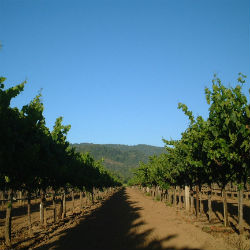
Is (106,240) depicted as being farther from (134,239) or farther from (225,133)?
(225,133)

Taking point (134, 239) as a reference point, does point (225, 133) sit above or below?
above

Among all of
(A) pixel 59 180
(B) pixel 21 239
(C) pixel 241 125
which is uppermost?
(C) pixel 241 125

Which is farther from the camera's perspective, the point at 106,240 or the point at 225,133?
the point at 106,240

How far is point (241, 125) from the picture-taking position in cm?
1000

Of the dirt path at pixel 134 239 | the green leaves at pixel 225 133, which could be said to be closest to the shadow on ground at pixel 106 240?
the dirt path at pixel 134 239

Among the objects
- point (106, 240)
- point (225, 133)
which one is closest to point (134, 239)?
point (106, 240)

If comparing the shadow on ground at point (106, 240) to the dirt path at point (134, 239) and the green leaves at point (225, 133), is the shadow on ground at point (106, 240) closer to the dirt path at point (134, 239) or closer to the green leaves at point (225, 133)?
the dirt path at point (134, 239)

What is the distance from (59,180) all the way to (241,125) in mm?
12007

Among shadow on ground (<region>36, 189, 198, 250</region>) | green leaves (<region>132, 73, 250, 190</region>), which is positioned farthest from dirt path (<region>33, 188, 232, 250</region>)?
green leaves (<region>132, 73, 250, 190</region>)

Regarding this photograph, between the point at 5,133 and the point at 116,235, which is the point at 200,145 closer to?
the point at 116,235

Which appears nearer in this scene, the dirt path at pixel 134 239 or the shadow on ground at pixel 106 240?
the dirt path at pixel 134 239

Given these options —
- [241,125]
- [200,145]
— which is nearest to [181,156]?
[200,145]

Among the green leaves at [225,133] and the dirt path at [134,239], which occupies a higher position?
the green leaves at [225,133]

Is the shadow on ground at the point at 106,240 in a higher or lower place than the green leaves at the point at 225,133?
lower
